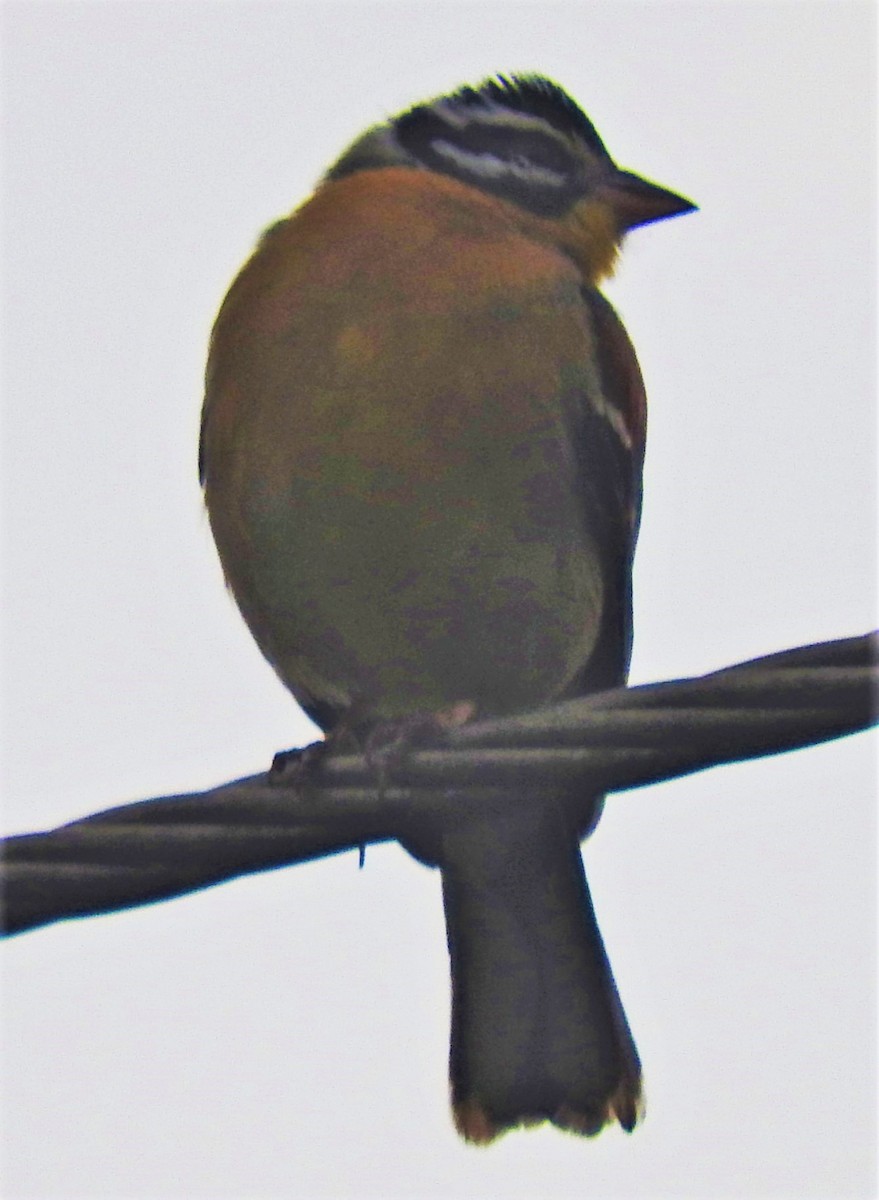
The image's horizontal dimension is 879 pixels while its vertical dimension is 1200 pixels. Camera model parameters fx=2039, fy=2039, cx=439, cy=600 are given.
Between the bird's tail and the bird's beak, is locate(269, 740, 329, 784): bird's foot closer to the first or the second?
the bird's tail

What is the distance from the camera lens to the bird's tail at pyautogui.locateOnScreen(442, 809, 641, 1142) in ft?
17.2

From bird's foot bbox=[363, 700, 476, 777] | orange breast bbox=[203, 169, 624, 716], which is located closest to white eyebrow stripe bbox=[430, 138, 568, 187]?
orange breast bbox=[203, 169, 624, 716]

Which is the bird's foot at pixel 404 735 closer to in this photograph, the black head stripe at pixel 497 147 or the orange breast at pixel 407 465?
the orange breast at pixel 407 465

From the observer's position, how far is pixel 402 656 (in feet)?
17.1

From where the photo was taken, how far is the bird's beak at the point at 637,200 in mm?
6309

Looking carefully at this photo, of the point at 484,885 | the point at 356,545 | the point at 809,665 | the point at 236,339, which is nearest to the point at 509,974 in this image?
the point at 484,885

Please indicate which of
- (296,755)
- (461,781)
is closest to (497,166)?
(296,755)

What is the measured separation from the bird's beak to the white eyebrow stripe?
0.59ft

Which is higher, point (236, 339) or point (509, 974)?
point (236, 339)

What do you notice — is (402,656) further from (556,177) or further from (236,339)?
(556,177)

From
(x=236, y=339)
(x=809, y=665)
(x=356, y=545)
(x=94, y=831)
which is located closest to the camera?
(x=809, y=665)

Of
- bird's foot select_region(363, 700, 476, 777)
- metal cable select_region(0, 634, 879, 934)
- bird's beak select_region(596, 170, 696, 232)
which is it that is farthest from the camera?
bird's beak select_region(596, 170, 696, 232)

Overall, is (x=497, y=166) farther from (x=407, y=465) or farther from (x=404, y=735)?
(x=404, y=735)

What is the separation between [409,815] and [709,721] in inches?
27.2
